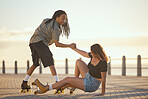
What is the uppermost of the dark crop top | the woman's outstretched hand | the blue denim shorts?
the woman's outstretched hand

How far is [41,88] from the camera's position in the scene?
537 centimetres

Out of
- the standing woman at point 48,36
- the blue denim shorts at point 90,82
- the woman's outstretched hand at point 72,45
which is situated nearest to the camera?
the blue denim shorts at point 90,82

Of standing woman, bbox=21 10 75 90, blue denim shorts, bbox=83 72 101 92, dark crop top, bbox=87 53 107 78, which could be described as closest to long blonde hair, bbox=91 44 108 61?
dark crop top, bbox=87 53 107 78

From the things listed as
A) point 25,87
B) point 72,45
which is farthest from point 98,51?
point 25,87

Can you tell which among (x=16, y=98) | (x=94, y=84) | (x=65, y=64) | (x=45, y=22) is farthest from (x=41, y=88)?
(x=65, y=64)

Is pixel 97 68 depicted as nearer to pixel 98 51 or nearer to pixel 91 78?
pixel 91 78

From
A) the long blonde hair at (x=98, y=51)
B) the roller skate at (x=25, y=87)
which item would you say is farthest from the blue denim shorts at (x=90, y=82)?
the roller skate at (x=25, y=87)

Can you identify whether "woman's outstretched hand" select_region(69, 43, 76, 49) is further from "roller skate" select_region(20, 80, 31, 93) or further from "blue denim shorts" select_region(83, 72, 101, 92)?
"roller skate" select_region(20, 80, 31, 93)

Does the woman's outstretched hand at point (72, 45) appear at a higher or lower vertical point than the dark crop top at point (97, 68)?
higher

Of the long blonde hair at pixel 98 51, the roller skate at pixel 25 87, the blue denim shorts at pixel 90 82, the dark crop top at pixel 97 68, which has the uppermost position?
the long blonde hair at pixel 98 51

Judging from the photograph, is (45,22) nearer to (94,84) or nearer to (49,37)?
(49,37)

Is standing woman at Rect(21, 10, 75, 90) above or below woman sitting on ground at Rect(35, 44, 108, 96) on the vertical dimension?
above

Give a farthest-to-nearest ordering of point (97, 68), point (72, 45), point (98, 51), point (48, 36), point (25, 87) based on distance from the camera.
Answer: point (25, 87) → point (48, 36) → point (72, 45) → point (97, 68) → point (98, 51)

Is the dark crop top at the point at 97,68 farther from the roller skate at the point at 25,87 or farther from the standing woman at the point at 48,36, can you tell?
the roller skate at the point at 25,87
